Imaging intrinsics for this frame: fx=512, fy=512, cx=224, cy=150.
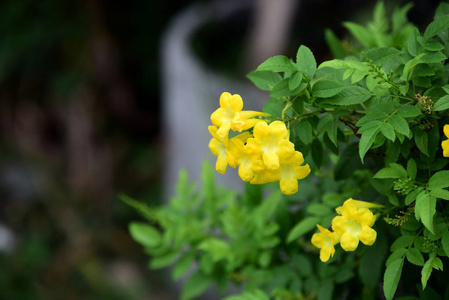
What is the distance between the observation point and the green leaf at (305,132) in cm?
71

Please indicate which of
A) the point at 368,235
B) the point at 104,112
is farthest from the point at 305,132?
the point at 104,112

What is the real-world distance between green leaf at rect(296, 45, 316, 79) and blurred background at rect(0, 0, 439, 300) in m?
1.69

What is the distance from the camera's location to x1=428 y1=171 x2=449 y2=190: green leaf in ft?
2.16

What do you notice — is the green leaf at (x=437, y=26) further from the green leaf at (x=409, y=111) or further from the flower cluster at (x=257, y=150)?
the flower cluster at (x=257, y=150)

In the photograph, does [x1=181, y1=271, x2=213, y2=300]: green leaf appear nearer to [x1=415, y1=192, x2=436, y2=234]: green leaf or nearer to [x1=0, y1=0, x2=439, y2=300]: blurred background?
[x1=415, y1=192, x2=436, y2=234]: green leaf

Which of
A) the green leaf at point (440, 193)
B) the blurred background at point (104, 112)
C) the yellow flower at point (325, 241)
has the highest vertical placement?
the green leaf at point (440, 193)

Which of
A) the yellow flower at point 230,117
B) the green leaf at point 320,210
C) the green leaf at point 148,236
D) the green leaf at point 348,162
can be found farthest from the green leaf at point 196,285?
the yellow flower at point 230,117

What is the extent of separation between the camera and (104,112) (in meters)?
3.74

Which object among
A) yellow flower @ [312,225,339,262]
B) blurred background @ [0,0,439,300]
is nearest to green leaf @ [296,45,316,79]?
yellow flower @ [312,225,339,262]

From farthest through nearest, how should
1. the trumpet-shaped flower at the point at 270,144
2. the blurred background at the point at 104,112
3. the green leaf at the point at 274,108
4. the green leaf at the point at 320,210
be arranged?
1. the blurred background at the point at 104,112
2. the green leaf at the point at 320,210
3. the green leaf at the point at 274,108
4. the trumpet-shaped flower at the point at 270,144

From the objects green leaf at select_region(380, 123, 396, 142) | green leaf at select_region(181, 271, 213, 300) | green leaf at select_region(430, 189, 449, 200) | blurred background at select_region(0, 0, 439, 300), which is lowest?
blurred background at select_region(0, 0, 439, 300)

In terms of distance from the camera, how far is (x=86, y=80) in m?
3.63

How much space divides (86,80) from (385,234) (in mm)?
3112

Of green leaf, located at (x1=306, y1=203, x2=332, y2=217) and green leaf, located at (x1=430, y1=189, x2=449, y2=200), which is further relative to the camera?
green leaf, located at (x1=306, y1=203, x2=332, y2=217)
